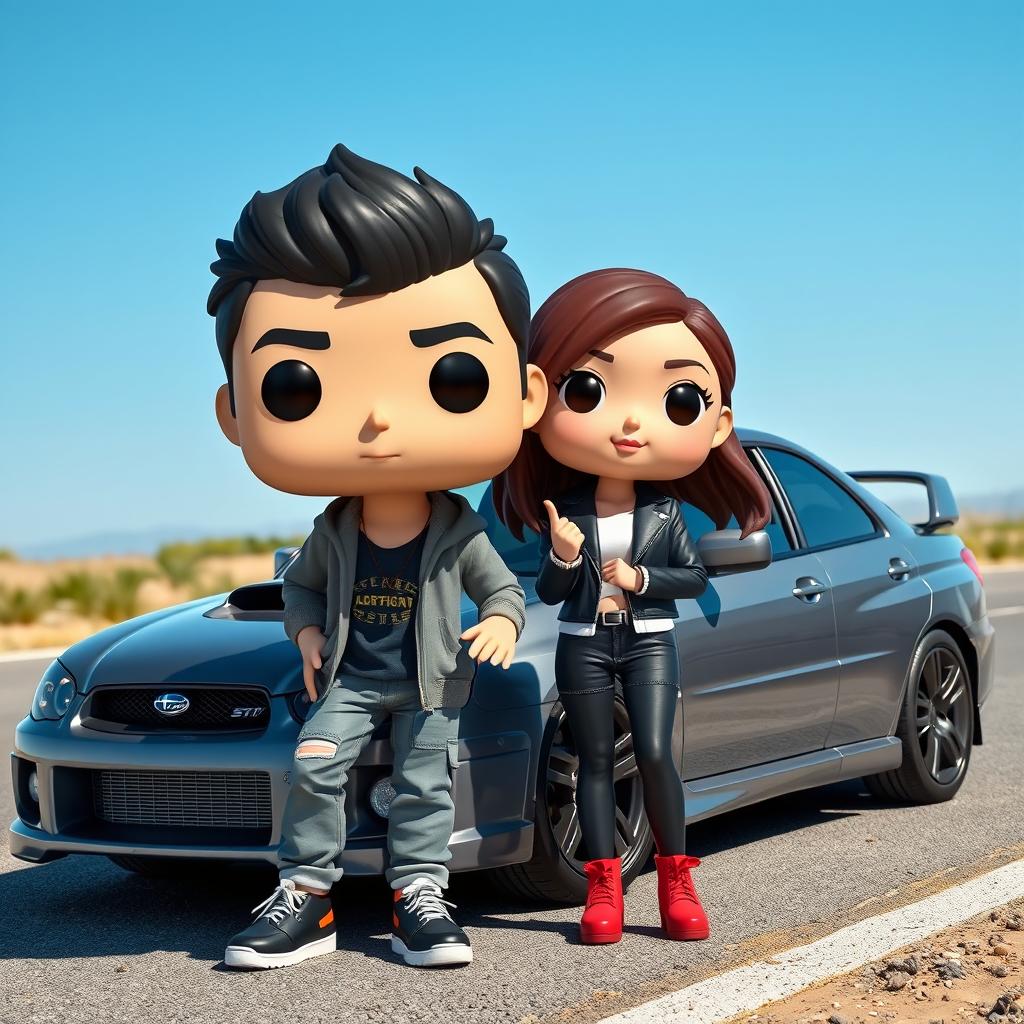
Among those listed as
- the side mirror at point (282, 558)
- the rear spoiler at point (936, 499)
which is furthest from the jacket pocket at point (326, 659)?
the rear spoiler at point (936, 499)

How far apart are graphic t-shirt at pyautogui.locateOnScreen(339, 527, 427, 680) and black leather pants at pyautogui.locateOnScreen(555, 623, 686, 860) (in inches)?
19.5

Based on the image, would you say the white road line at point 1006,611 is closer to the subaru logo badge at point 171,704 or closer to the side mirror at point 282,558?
the side mirror at point 282,558

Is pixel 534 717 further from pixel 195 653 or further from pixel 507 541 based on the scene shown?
pixel 195 653

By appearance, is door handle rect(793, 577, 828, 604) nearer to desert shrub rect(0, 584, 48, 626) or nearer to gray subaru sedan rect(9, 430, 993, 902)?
gray subaru sedan rect(9, 430, 993, 902)

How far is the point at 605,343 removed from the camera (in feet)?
16.2

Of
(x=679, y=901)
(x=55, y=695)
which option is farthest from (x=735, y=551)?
(x=55, y=695)

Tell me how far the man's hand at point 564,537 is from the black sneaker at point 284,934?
123 cm

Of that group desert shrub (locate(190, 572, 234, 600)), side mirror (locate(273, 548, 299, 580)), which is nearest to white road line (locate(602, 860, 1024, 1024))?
side mirror (locate(273, 548, 299, 580))

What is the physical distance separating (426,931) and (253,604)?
1.54 meters

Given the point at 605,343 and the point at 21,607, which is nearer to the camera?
the point at 605,343

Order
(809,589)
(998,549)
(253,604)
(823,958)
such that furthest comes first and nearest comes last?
(998,549)
(809,589)
(253,604)
(823,958)

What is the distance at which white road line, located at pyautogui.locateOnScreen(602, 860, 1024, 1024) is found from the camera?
4105 millimetres

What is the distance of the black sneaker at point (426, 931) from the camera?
457 cm

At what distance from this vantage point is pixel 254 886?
5738 mm
